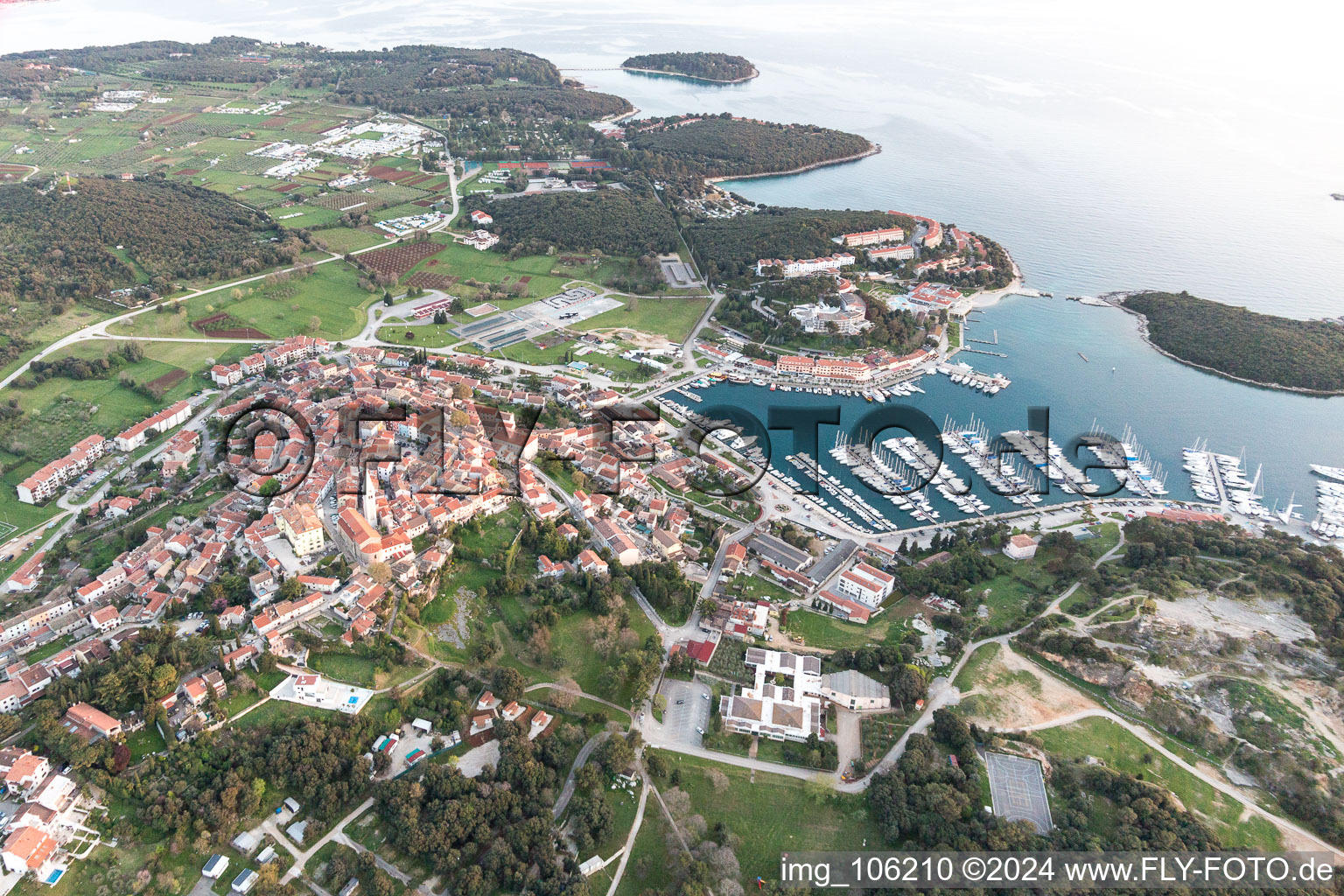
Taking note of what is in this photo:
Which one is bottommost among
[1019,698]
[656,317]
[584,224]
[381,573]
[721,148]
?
[1019,698]

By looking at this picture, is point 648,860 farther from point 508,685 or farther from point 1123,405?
point 1123,405

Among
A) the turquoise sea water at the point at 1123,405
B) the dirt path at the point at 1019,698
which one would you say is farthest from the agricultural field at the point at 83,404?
the dirt path at the point at 1019,698

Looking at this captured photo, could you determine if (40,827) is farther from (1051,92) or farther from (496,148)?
(1051,92)

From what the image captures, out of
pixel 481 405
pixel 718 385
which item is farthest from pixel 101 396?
pixel 718 385

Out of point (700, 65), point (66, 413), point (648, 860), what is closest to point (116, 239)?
point (66, 413)

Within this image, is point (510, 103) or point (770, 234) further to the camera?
point (510, 103)

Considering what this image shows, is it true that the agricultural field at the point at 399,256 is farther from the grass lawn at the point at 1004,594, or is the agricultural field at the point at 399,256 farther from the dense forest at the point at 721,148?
the grass lawn at the point at 1004,594
